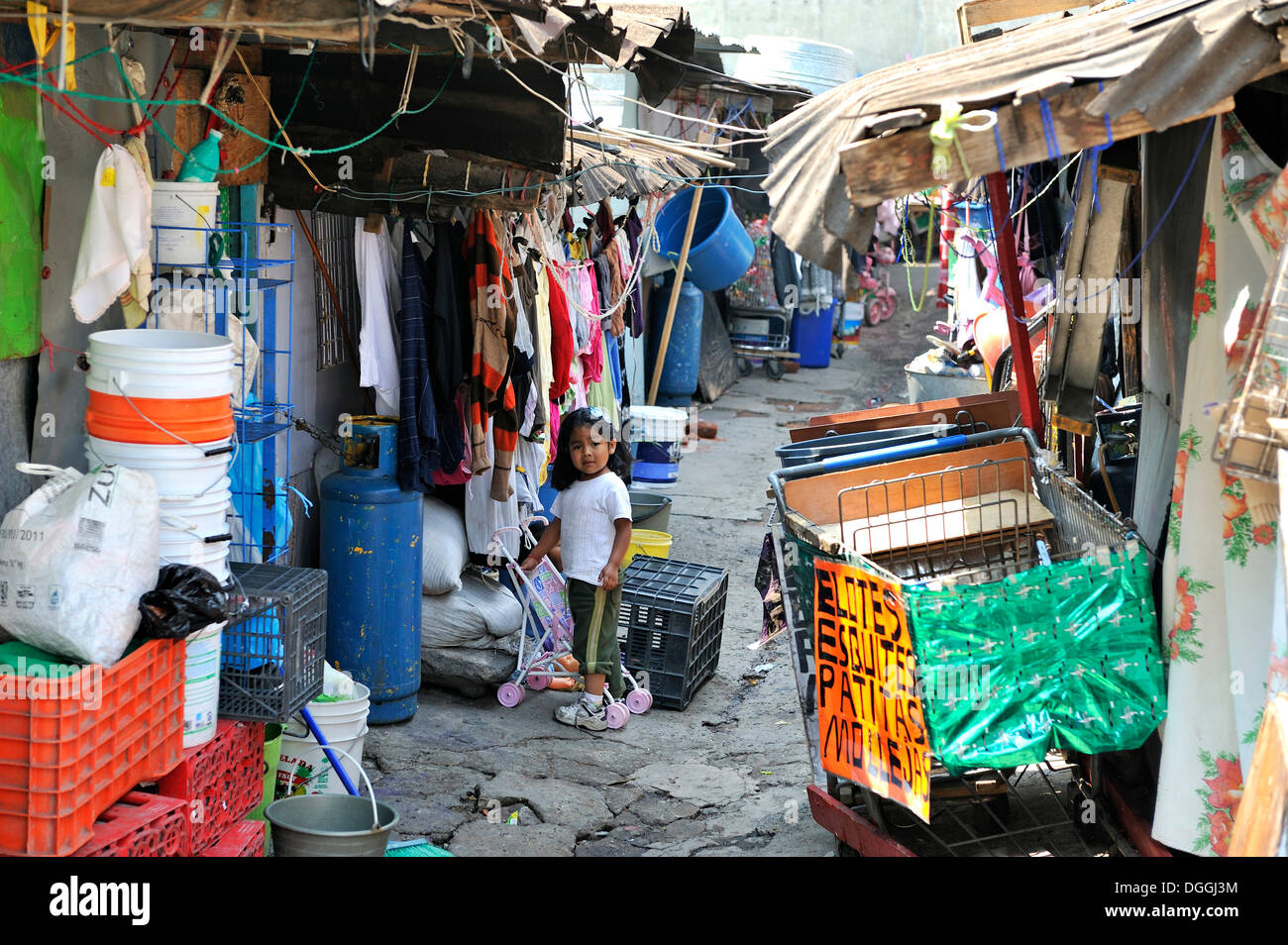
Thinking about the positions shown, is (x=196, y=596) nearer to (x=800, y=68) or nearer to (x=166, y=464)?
(x=166, y=464)

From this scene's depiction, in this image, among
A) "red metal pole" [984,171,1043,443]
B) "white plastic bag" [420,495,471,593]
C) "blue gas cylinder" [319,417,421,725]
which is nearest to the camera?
"red metal pole" [984,171,1043,443]

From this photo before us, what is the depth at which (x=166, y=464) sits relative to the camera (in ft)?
14.1

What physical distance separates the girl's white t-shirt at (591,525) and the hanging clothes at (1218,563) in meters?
3.30

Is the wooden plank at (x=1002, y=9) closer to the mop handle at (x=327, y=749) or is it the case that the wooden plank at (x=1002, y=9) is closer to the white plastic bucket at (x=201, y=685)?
the mop handle at (x=327, y=749)

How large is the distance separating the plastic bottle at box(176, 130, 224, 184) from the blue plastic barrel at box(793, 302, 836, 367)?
15.0 metres

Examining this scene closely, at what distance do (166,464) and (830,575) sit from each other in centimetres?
235

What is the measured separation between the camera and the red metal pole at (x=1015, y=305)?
20.0ft

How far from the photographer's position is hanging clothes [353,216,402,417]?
22.6 feet

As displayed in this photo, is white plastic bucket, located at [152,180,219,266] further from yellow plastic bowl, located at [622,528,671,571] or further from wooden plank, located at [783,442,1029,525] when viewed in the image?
yellow plastic bowl, located at [622,528,671,571]

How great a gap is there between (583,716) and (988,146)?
4.46m

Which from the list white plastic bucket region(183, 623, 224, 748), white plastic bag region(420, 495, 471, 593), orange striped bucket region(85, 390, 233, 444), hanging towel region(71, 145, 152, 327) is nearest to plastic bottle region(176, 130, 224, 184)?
hanging towel region(71, 145, 152, 327)

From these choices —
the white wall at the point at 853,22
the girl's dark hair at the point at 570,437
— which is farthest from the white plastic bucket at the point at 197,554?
the white wall at the point at 853,22

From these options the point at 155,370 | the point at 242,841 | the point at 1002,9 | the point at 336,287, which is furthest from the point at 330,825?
the point at 1002,9
